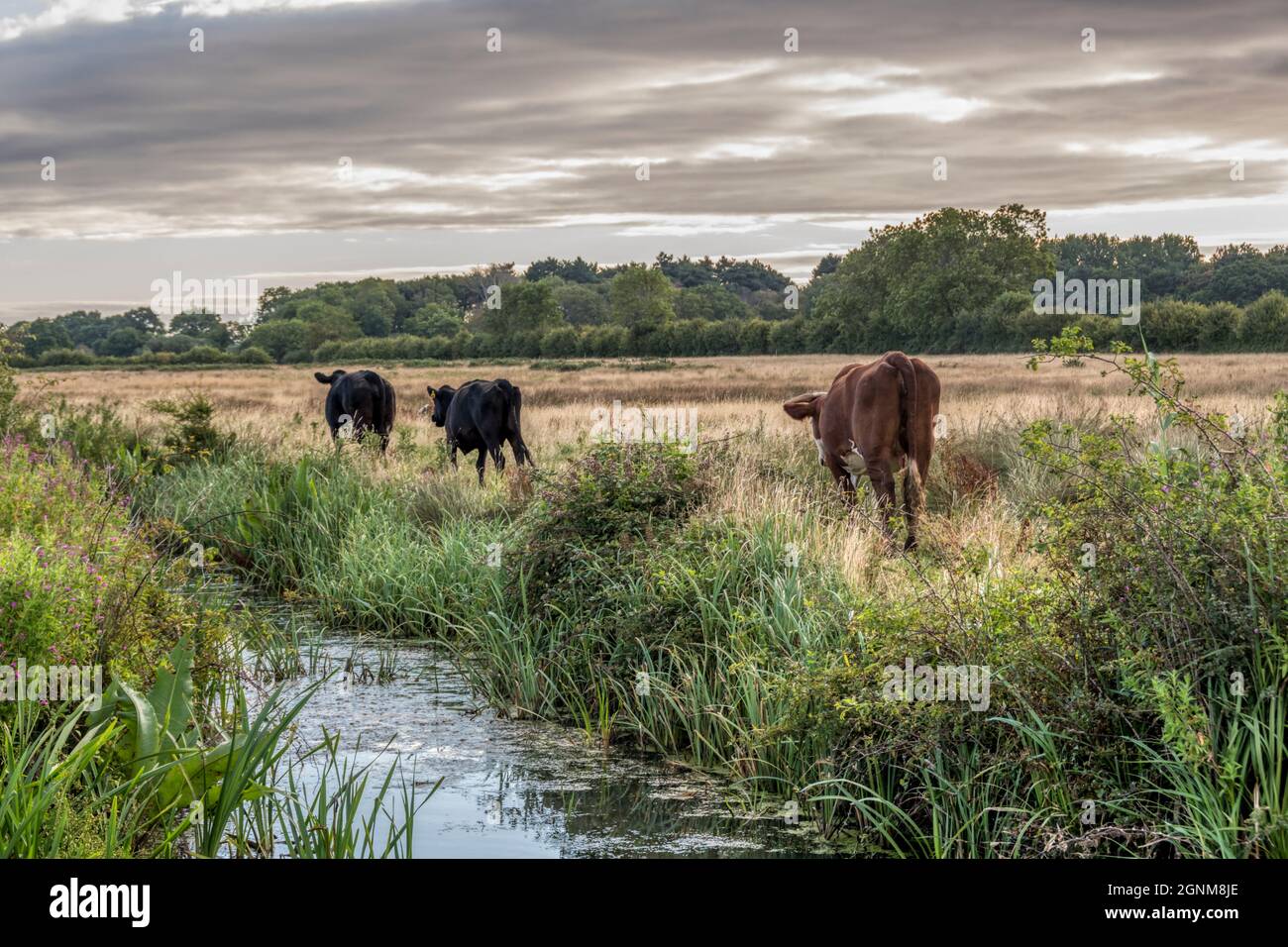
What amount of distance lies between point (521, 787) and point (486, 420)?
1022 centimetres

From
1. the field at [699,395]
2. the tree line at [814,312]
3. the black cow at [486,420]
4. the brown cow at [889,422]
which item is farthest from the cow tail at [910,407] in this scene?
the tree line at [814,312]

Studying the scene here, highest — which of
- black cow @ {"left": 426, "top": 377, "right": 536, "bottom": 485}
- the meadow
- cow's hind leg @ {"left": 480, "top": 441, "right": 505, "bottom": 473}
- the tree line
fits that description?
the tree line

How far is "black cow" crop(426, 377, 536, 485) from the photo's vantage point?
1630 cm

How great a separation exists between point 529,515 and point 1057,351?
16.9ft

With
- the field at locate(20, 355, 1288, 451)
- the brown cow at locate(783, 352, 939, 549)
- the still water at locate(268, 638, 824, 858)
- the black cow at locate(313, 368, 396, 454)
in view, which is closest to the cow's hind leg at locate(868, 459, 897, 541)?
the brown cow at locate(783, 352, 939, 549)

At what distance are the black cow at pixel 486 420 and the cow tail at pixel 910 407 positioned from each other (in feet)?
19.6

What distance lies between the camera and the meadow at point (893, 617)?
480cm

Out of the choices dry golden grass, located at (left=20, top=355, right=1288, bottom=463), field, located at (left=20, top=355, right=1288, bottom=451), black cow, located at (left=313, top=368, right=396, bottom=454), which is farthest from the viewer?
black cow, located at (left=313, top=368, right=396, bottom=454)

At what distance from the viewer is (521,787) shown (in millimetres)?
6457

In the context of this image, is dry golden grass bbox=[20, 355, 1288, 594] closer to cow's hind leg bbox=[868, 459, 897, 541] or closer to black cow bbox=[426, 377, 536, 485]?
cow's hind leg bbox=[868, 459, 897, 541]

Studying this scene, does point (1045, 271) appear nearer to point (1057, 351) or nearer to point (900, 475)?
point (900, 475)

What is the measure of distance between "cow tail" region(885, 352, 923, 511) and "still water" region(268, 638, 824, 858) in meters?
5.06

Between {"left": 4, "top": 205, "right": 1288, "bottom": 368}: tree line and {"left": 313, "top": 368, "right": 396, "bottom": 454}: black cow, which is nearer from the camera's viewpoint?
{"left": 313, "top": 368, "right": 396, "bottom": 454}: black cow

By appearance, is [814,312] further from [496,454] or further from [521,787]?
[521,787]
